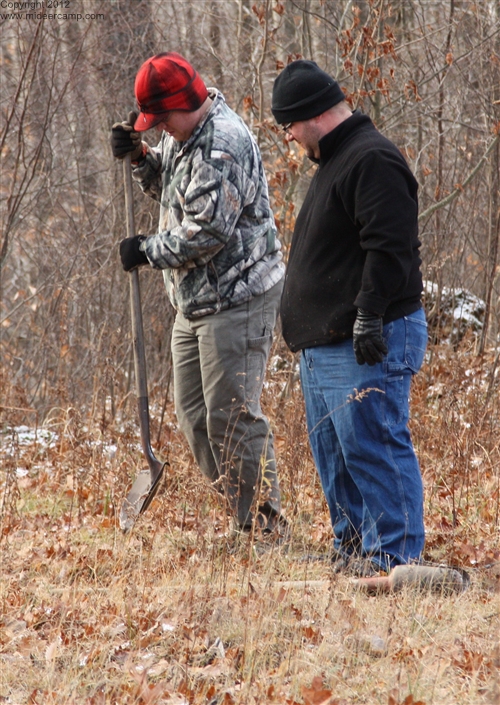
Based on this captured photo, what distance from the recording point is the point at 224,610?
3.50m

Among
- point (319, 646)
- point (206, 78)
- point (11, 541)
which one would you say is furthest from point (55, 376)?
point (319, 646)

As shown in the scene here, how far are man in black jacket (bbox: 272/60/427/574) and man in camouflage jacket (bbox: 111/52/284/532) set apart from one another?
0.33 m

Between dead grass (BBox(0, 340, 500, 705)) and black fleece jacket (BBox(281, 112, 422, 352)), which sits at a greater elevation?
black fleece jacket (BBox(281, 112, 422, 352))

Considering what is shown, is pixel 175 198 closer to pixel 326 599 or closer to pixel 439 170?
pixel 326 599

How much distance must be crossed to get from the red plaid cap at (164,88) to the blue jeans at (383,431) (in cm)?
138

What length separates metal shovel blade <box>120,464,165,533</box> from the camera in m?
4.50

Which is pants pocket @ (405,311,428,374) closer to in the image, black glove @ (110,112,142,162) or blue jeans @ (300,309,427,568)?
blue jeans @ (300,309,427,568)

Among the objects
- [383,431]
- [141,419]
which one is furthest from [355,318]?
[141,419]

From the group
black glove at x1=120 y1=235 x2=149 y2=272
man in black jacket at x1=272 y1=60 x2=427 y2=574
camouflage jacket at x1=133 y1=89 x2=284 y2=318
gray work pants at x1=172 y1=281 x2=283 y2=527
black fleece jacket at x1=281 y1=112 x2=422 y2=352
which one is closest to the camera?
black fleece jacket at x1=281 y1=112 x2=422 y2=352

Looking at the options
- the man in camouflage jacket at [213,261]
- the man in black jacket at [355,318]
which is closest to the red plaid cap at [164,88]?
the man in camouflage jacket at [213,261]

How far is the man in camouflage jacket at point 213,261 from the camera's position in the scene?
4062 mm

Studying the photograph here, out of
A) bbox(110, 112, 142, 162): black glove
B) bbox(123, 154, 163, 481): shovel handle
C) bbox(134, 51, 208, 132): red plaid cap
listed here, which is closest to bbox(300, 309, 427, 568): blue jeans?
bbox(123, 154, 163, 481): shovel handle

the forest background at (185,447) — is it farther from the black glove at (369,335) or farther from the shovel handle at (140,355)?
the black glove at (369,335)

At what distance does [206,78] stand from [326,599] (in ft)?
23.1
